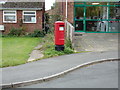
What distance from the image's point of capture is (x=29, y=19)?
69.9 ft

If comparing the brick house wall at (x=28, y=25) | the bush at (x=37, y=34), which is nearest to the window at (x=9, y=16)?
the brick house wall at (x=28, y=25)

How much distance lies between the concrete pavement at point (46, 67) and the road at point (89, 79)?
54 centimetres

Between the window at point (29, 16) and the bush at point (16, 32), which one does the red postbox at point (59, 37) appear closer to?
the bush at point (16, 32)

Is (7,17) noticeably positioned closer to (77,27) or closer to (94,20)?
(77,27)

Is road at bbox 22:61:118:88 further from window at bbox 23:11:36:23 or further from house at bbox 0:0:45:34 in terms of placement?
window at bbox 23:11:36:23

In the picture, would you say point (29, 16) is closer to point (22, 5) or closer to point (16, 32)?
point (22, 5)

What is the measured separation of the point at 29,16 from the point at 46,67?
13809 millimetres

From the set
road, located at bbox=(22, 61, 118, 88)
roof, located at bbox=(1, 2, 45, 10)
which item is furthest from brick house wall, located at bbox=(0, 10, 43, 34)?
road, located at bbox=(22, 61, 118, 88)

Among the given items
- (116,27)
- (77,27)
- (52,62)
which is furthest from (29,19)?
(52,62)

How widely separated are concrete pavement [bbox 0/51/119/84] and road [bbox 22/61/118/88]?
1.77 feet

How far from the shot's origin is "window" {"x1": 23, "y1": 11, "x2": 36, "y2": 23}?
2123 cm

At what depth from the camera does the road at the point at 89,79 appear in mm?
6316

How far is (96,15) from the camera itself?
20.5m

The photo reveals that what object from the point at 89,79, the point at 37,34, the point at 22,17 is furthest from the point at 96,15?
the point at 89,79
